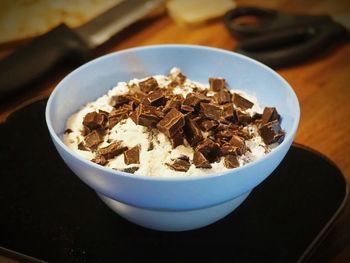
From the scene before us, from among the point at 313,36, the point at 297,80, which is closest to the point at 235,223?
the point at 297,80

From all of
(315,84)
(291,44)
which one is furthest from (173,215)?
(291,44)

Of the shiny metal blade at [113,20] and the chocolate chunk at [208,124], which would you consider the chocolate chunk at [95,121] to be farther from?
the shiny metal blade at [113,20]

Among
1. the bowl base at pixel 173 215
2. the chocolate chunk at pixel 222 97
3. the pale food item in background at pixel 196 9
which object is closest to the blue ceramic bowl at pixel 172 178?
the bowl base at pixel 173 215

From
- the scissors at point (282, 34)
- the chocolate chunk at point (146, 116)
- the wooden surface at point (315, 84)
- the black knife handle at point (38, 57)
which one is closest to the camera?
the chocolate chunk at point (146, 116)

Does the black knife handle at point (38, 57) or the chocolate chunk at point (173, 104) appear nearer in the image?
the chocolate chunk at point (173, 104)

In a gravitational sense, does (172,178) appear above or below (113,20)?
above

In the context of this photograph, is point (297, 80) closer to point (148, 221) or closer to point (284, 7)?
point (284, 7)

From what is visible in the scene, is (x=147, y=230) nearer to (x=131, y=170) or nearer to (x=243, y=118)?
(x=131, y=170)
